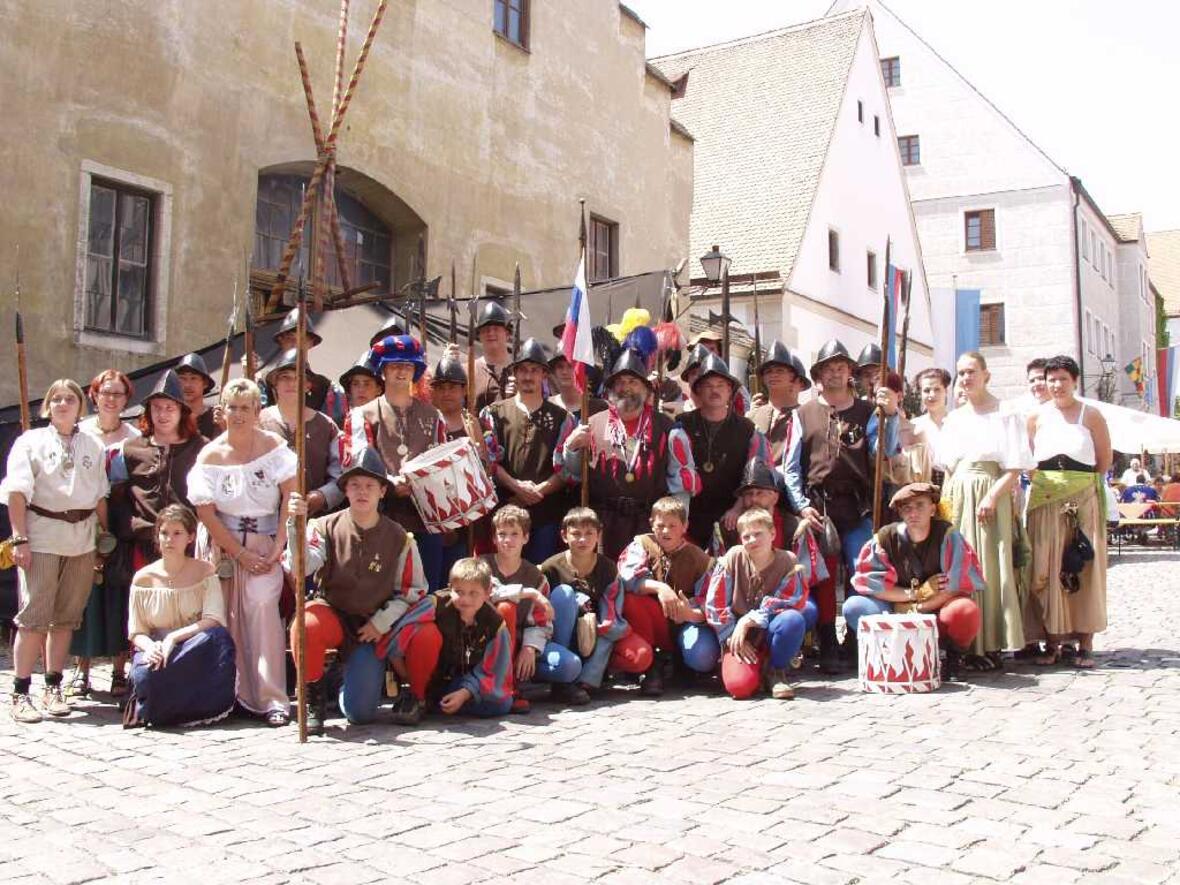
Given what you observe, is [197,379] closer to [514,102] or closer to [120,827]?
[120,827]

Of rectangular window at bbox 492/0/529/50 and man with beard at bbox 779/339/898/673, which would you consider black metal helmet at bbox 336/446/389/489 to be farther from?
rectangular window at bbox 492/0/529/50

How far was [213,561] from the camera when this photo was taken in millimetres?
5516

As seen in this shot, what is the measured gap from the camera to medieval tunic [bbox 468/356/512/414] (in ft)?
23.5

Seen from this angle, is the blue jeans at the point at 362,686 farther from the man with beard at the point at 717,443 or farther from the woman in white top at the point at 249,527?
the man with beard at the point at 717,443

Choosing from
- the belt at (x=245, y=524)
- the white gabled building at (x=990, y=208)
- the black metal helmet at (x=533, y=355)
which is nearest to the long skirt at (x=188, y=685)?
the belt at (x=245, y=524)

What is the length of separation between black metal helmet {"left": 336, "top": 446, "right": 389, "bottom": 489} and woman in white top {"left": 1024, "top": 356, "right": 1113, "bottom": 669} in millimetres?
3636

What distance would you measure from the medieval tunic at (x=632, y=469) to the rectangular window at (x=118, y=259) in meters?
5.45

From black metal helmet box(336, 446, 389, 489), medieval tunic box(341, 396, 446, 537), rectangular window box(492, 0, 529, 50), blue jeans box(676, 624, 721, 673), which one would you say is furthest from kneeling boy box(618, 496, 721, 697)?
rectangular window box(492, 0, 529, 50)

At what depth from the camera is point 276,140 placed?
1117 cm

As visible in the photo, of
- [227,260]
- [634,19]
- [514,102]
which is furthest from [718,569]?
[634,19]

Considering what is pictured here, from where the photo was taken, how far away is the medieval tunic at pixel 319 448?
5863 millimetres

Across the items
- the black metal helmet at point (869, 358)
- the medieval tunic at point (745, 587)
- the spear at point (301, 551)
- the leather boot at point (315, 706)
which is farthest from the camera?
the black metal helmet at point (869, 358)

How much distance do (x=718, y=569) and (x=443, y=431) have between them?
157 cm

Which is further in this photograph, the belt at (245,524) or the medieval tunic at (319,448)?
the medieval tunic at (319,448)
